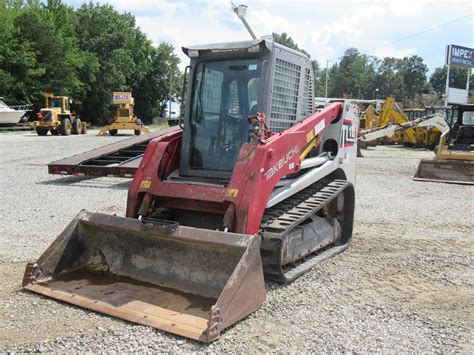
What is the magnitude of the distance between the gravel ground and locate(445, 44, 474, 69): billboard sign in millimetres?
42225

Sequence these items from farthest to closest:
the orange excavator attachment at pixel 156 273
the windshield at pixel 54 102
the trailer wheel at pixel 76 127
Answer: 1. the trailer wheel at pixel 76 127
2. the windshield at pixel 54 102
3. the orange excavator attachment at pixel 156 273

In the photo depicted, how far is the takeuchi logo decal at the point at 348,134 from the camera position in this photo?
6.78 m

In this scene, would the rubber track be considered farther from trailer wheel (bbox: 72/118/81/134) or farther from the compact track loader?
trailer wheel (bbox: 72/118/81/134)

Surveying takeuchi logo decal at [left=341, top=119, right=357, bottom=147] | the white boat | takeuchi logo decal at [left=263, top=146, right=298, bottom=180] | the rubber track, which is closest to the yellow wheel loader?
the white boat

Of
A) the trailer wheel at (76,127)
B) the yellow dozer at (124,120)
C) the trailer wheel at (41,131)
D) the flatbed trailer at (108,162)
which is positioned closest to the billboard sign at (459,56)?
the yellow dozer at (124,120)

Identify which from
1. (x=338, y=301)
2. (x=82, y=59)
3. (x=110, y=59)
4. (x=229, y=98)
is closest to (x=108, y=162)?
(x=229, y=98)

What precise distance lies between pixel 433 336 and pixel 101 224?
3212 millimetres

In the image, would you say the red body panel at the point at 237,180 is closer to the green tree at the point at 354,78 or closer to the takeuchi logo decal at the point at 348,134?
the takeuchi logo decal at the point at 348,134

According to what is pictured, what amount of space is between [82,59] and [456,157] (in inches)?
1529

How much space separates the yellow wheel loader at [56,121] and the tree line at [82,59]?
773 cm

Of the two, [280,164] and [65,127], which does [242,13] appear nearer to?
[280,164]

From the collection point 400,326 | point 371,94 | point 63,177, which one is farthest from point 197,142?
point 371,94

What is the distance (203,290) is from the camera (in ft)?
15.3

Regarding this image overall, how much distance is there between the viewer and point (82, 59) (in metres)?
46.1
